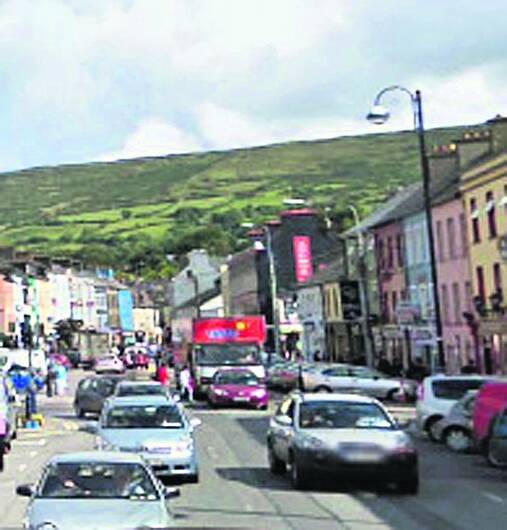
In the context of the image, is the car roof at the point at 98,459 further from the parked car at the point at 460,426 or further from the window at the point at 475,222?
the window at the point at 475,222

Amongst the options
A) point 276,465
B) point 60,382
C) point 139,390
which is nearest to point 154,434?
point 276,465

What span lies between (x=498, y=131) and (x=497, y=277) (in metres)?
7.42

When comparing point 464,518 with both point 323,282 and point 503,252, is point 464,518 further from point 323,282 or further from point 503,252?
point 323,282

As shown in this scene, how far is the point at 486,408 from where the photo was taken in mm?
25688

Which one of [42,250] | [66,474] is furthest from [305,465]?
[42,250]

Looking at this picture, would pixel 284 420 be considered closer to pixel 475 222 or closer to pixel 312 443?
pixel 312 443

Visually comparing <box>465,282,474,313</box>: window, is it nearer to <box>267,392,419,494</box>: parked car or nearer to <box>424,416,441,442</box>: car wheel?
<box>424,416,441,442</box>: car wheel

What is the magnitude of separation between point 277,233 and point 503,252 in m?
71.1

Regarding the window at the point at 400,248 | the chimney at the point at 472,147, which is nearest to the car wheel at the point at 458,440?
the chimney at the point at 472,147

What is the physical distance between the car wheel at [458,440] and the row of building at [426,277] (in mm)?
17857

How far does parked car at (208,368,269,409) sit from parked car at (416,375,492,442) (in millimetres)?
14587

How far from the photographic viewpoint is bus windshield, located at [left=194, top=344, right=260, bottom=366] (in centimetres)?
5231

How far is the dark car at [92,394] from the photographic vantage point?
1734 inches

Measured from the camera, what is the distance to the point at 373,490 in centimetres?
2073
